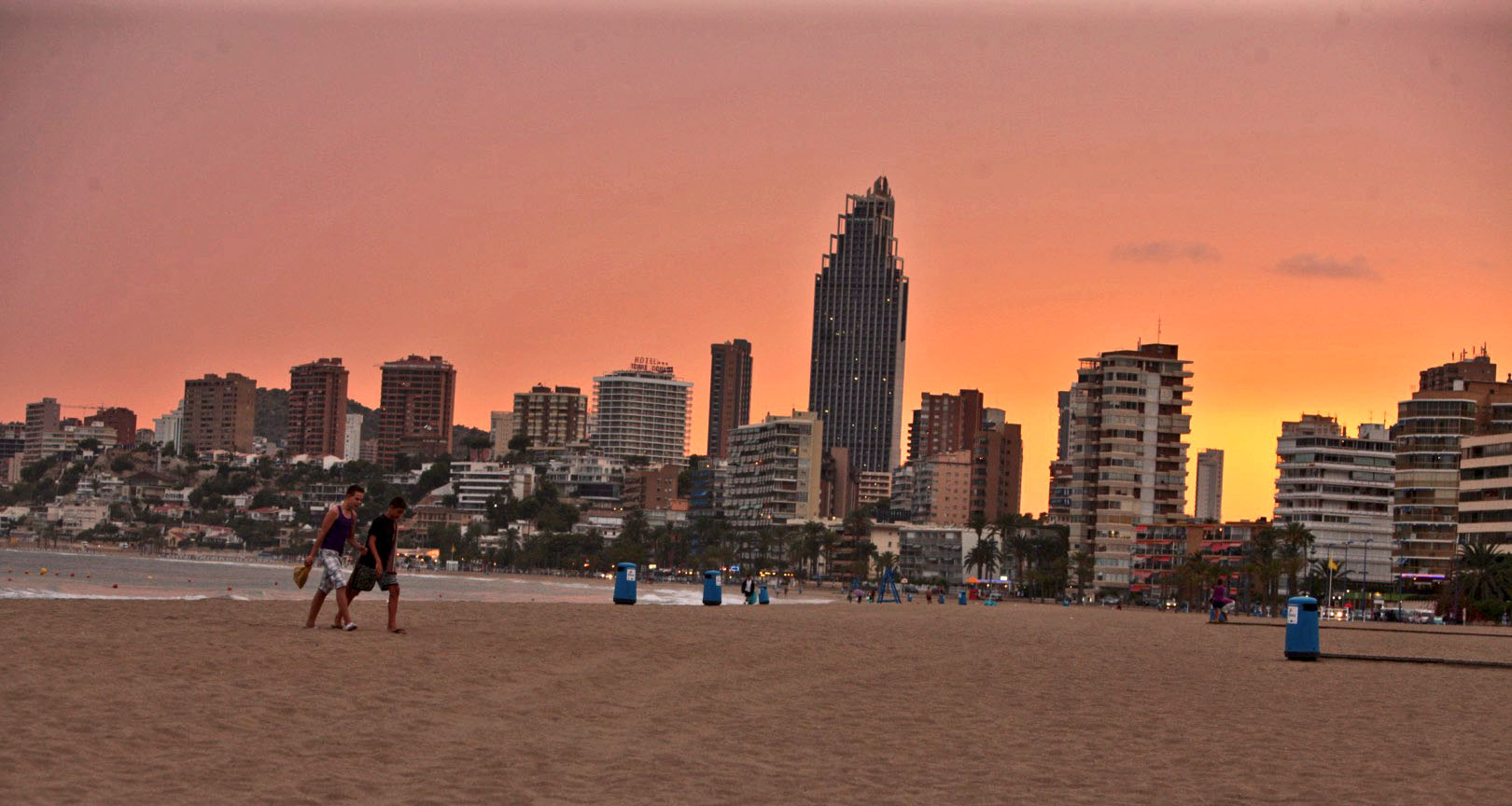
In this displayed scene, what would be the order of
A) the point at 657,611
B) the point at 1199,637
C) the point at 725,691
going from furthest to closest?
1. the point at 1199,637
2. the point at 657,611
3. the point at 725,691

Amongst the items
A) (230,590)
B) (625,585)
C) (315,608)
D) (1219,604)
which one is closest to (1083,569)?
(230,590)

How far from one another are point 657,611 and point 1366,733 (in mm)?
17680

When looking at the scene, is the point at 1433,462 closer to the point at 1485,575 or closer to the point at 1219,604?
the point at 1485,575

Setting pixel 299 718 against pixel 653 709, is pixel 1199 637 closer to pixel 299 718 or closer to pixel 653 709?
pixel 653 709

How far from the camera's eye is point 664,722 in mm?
12711

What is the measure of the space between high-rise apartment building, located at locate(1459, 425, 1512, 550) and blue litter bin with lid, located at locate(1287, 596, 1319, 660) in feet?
306

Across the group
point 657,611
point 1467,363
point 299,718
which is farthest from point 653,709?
point 1467,363

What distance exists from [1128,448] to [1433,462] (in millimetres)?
26970

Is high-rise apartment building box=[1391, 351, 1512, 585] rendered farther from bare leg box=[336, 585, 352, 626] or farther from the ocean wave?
bare leg box=[336, 585, 352, 626]

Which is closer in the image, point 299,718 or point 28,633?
point 299,718

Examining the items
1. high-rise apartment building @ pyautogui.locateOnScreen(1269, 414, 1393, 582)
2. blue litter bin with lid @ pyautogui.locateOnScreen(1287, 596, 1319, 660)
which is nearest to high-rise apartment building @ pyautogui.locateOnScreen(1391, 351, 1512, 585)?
high-rise apartment building @ pyautogui.locateOnScreen(1269, 414, 1393, 582)

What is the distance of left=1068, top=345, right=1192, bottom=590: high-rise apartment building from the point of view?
15875 centimetres

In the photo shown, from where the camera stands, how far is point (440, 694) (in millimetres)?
13414

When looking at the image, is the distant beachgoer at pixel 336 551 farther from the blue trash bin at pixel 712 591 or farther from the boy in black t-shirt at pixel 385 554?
the blue trash bin at pixel 712 591
